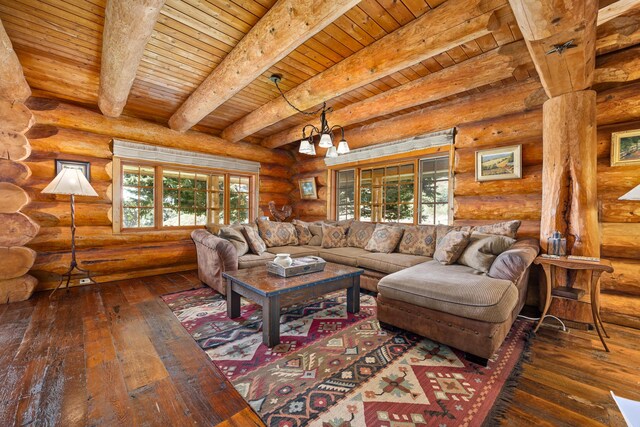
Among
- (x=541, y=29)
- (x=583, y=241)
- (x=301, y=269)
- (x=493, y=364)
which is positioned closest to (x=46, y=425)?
(x=301, y=269)

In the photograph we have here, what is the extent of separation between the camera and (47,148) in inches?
140

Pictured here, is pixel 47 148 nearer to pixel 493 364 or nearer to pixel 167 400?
pixel 167 400

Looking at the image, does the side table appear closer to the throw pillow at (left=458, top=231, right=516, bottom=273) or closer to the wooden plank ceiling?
the throw pillow at (left=458, top=231, right=516, bottom=273)

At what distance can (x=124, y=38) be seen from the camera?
2072 mm

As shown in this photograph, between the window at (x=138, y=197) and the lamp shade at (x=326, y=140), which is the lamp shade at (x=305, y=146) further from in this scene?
the window at (x=138, y=197)

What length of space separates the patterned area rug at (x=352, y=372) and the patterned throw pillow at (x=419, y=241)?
3.97 feet

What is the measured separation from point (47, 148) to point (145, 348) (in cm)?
334

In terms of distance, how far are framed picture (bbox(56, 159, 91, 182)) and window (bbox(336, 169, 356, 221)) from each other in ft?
13.3

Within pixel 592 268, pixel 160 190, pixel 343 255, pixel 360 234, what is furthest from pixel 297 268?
pixel 160 190

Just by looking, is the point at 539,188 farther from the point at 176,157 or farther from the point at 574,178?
the point at 176,157

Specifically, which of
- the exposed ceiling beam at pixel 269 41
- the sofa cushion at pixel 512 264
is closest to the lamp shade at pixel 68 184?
the exposed ceiling beam at pixel 269 41

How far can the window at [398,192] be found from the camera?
4.02 meters

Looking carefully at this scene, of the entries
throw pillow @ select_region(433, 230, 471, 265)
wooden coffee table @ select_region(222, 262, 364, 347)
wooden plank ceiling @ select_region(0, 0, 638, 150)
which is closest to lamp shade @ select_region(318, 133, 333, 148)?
wooden plank ceiling @ select_region(0, 0, 638, 150)

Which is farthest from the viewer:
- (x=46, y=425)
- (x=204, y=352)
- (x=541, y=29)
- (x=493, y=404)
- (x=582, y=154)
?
(x=582, y=154)
